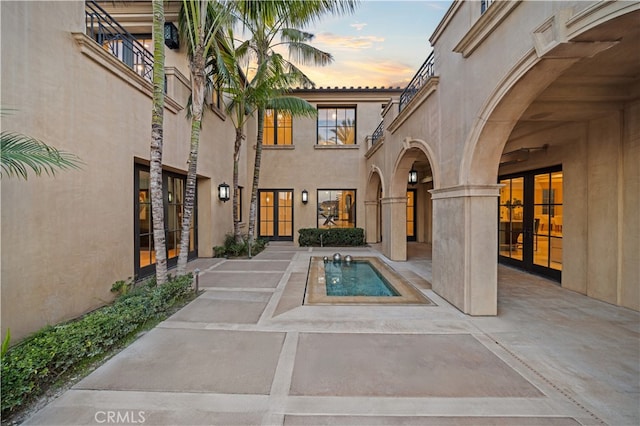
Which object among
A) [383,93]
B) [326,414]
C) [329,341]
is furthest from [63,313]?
[383,93]

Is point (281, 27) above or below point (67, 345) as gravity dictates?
above

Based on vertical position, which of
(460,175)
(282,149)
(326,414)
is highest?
(282,149)

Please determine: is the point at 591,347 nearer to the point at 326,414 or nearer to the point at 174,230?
the point at 326,414

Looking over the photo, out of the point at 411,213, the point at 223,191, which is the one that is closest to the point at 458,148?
the point at 223,191

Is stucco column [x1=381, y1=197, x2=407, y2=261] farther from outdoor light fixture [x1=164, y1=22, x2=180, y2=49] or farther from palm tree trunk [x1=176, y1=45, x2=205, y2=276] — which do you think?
outdoor light fixture [x1=164, y1=22, x2=180, y2=49]

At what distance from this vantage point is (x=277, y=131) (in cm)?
1522

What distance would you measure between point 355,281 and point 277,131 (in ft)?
34.5

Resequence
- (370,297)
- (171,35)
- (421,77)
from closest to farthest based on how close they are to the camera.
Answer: (370,297) < (421,77) < (171,35)

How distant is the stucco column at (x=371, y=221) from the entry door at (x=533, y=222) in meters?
5.90

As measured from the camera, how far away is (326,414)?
2430mm

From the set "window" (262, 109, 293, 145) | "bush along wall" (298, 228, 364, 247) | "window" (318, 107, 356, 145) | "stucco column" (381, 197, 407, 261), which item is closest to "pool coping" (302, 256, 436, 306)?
"stucco column" (381, 197, 407, 261)

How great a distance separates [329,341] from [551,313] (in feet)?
13.0

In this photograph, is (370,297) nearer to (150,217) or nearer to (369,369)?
(369,369)

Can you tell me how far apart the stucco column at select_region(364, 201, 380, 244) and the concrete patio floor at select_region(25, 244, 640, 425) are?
29.9ft
